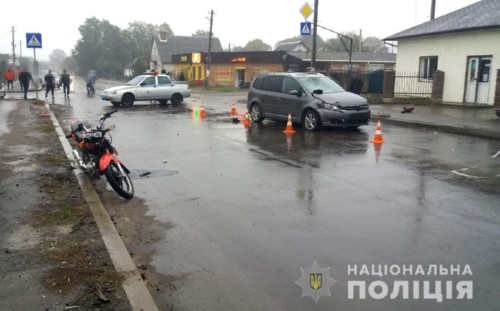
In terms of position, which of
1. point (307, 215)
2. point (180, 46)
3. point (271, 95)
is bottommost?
point (307, 215)

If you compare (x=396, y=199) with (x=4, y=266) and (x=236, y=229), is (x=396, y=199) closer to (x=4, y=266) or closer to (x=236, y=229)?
(x=236, y=229)

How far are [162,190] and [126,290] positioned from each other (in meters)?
3.64

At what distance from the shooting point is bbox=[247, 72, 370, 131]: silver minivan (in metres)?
14.3

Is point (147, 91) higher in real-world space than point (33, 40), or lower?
lower

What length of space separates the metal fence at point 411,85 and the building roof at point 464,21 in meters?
2.21

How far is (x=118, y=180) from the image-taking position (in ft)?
23.4

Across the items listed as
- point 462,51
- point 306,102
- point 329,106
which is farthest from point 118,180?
point 462,51

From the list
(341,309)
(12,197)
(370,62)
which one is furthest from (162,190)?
(370,62)

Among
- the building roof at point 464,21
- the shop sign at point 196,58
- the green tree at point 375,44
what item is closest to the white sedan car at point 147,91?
the building roof at point 464,21

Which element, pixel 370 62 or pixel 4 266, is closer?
pixel 4 266

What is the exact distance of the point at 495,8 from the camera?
77.5ft

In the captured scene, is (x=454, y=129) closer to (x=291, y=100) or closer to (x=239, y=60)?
(x=291, y=100)

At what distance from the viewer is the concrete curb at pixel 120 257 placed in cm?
388

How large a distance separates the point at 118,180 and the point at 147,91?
1881cm
